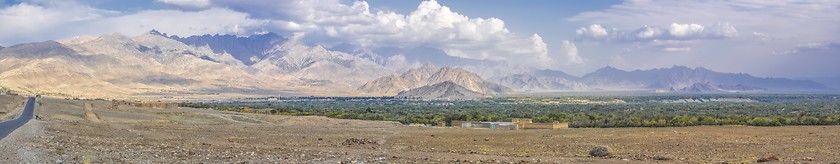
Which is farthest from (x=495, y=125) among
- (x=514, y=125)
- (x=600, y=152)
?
(x=600, y=152)

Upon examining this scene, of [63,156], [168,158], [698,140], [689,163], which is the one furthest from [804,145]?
[63,156]

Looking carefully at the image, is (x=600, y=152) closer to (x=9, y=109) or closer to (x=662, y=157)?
(x=662, y=157)

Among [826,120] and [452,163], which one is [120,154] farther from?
[826,120]

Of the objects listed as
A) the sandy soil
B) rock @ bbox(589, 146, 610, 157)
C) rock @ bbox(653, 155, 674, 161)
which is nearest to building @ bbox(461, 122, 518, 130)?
the sandy soil

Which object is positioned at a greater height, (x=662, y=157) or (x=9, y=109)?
(x=9, y=109)

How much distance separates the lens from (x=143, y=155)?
31.0m

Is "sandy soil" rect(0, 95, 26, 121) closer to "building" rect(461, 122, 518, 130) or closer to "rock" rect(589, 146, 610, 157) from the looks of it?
"building" rect(461, 122, 518, 130)

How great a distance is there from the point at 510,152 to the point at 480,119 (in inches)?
2340

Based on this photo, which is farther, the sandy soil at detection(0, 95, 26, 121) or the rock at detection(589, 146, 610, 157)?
the sandy soil at detection(0, 95, 26, 121)

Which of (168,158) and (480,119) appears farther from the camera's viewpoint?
(480,119)

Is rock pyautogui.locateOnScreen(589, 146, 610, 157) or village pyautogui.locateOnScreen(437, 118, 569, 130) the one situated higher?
village pyautogui.locateOnScreen(437, 118, 569, 130)

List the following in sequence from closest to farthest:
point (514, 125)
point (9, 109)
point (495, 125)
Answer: point (514, 125) → point (495, 125) → point (9, 109)

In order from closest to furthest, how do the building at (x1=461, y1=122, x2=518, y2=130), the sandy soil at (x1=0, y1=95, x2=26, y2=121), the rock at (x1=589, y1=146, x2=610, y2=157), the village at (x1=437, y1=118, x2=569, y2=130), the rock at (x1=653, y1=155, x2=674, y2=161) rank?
the rock at (x1=653, y1=155, x2=674, y2=161)
the rock at (x1=589, y1=146, x2=610, y2=157)
the sandy soil at (x1=0, y1=95, x2=26, y2=121)
the village at (x1=437, y1=118, x2=569, y2=130)
the building at (x1=461, y1=122, x2=518, y2=130)

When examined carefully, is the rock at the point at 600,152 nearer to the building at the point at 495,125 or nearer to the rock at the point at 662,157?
the rock at the point at 662,157
